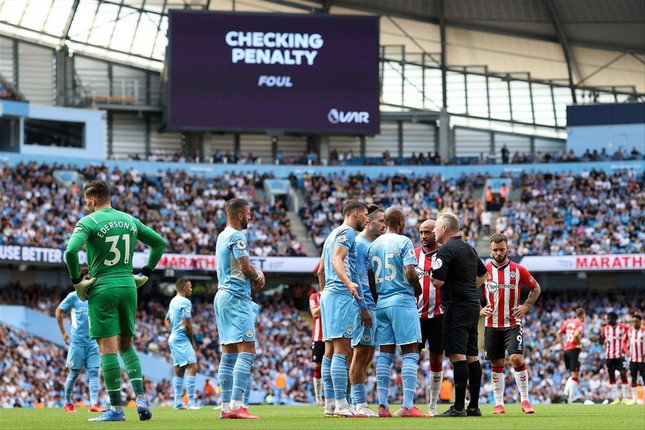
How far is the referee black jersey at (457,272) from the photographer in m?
15.3

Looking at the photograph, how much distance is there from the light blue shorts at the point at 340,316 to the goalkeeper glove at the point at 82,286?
9.96 ft

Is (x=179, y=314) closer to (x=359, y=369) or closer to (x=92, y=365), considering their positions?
(x=92, y=365)

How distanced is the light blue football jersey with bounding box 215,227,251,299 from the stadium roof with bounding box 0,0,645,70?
46549 millimetres

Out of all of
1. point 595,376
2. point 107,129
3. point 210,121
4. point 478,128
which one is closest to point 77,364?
point 595,376

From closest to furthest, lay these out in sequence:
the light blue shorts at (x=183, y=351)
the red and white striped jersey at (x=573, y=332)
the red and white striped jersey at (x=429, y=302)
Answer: the red and white striped jersey at (x=429, y=302) → the light blue shorts at (x=183, y=351) → the red and white striped jersey at (x=573, y=332)

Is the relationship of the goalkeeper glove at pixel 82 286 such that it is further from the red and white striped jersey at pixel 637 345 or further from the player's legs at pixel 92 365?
the red and white striped jersey at pixel 637 345

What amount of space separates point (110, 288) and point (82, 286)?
36 centimetres

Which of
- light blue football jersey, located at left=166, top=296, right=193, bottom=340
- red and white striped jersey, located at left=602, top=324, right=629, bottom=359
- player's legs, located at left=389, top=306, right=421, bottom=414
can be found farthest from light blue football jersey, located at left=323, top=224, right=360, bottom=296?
red and white striped jersey, located at left=602, top=324, right=629, bottom=359

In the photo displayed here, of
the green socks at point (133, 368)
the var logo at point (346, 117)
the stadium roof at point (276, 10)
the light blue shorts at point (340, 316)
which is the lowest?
the green socks at point (133, 368)

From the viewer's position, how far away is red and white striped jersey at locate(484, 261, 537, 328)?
56.7 feet

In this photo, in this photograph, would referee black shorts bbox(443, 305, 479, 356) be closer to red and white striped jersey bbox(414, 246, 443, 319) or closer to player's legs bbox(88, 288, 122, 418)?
red and white striped jersey bbox(414, 246, 443, 319)

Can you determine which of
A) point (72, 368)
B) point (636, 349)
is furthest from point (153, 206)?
point (72, 368)

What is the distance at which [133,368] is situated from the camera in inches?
551

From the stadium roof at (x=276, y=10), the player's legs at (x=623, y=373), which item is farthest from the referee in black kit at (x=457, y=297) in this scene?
the stadium roof at (x=276, y=10)
